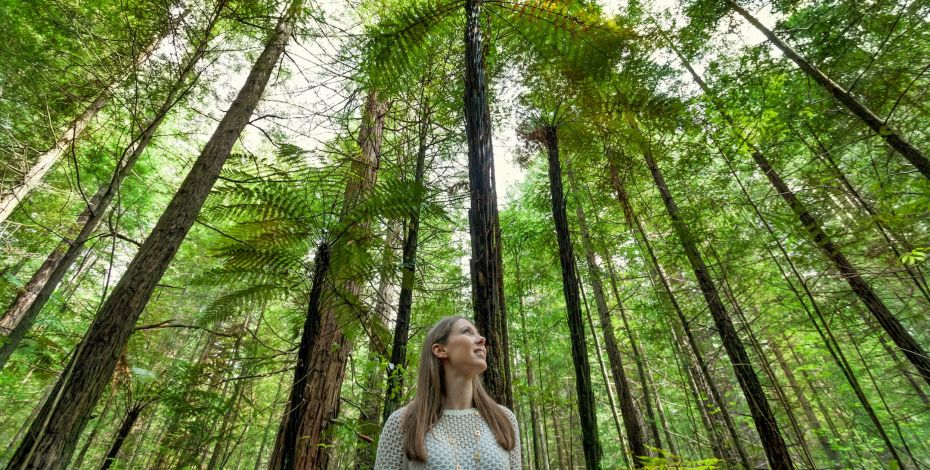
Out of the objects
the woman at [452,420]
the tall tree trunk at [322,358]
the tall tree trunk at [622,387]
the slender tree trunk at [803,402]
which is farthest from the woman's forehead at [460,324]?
the slender tree trunk at [803,402]

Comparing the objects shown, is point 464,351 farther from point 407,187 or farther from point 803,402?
point 803,402

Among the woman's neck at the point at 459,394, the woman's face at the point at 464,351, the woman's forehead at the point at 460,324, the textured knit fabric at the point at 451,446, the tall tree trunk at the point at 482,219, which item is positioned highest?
the tall tree trunk at the point at 482,219

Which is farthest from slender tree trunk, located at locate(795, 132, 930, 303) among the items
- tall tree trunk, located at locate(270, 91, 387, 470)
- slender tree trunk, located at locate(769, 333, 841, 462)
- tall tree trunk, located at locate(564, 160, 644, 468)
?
slender tree trunk, located at locate(769, 333, 841, 462)

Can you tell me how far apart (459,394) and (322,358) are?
87.3 inches

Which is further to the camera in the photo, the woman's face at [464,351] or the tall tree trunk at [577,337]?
the tall tree trunk at [577,337]

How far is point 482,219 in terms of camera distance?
6.37ft

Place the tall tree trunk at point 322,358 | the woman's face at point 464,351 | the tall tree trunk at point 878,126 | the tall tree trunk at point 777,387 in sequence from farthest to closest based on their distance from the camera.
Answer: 1. the tall tree trunk at point 878,126
2. the tall tree trunk at point 777,387
3. the tall tree trunk at point 322,358
4. the woman's face at point 464,351

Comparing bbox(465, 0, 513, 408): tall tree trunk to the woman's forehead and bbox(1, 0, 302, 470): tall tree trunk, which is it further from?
bbox(1, 0, 302, 470): tall tree trunk

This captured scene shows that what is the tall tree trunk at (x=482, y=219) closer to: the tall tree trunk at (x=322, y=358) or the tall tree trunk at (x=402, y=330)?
the tall tree trunk at (x=402, y=330)

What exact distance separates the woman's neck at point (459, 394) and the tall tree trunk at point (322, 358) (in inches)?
29.5

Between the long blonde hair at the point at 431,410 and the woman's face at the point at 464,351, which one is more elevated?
the woman's face at the point at 464,351

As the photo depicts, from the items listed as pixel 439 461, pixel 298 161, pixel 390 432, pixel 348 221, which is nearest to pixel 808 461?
pixel 439 461

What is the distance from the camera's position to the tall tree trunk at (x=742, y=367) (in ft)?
11.9

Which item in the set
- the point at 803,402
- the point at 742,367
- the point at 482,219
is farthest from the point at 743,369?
the point at 803,402
